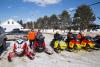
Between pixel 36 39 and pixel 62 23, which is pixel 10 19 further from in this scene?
pixel 36 39

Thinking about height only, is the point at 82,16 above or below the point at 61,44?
above

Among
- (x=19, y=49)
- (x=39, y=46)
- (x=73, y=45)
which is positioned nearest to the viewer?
(x=19, y=49)

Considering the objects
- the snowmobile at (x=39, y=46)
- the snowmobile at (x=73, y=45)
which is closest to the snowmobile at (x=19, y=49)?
the snowmobile at (x=39, y=46)

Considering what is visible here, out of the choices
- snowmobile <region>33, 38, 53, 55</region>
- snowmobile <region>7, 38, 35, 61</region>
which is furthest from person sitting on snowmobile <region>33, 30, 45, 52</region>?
snowmobile <region>7, 38, 35, 61</region>

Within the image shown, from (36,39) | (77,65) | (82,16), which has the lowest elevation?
(77,65)

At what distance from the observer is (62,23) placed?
87.1 meters

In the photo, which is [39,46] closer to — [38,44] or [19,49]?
[38,44]

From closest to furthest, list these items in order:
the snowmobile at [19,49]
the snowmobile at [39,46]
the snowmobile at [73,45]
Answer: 1. the snowmobile at [19,49]
2. the snowmobile at [39,46]
3. the snowmobile at [73,45]

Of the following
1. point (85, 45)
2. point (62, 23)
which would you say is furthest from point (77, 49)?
point (62, 23)

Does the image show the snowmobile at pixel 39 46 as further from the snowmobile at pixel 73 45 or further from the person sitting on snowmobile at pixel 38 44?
the snowmobile at pixel 73 45

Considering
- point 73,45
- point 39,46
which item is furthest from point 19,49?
point 73,45

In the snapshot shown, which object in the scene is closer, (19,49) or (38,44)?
(19,49)

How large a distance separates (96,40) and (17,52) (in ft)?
29.0

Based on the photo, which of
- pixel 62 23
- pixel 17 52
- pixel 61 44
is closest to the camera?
pixel 17 52
